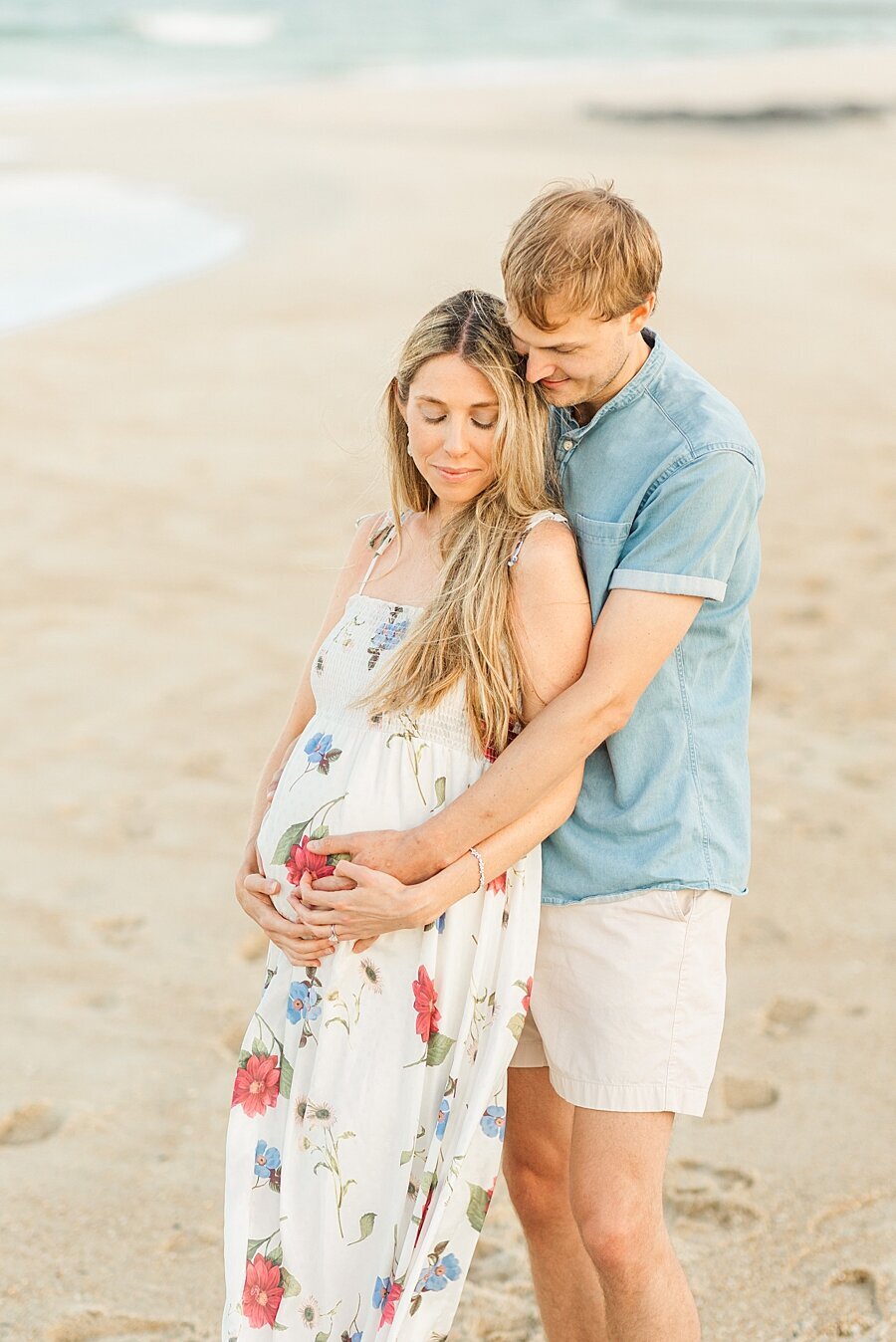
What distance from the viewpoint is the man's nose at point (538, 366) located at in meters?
2.44

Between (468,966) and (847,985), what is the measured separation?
2.15 meters

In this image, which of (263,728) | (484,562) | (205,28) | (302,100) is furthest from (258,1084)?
(205,28)

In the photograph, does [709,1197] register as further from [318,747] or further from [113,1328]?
[318,747]

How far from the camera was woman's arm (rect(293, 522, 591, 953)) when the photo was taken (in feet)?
8.07

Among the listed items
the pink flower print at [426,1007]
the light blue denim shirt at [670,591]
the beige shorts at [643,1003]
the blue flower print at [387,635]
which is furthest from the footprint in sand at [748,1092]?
the blue flower print at [387,635]

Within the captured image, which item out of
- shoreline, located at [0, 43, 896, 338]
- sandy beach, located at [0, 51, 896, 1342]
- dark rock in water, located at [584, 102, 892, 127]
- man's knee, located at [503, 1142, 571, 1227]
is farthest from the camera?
dark rock in water, located at [584, 102, 892, 127]

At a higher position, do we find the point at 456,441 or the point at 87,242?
the point at 456,441

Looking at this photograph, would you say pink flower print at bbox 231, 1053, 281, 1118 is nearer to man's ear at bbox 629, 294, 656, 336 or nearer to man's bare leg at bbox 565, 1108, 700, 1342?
man's bare leg at bbox 565, 1108, 700, 1342

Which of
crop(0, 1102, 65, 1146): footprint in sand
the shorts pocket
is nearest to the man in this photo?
the shorts pocket

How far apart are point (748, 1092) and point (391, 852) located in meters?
1.82

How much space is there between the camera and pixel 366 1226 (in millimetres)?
2557

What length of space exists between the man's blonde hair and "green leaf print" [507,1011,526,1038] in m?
1.13

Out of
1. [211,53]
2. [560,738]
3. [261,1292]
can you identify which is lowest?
[261,1292]

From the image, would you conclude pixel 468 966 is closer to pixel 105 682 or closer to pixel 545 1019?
pixel 545 1019
